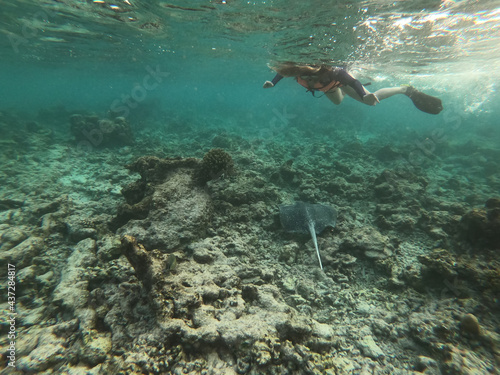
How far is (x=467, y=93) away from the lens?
39281 mm

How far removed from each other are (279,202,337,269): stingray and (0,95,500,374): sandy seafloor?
11.9 inches

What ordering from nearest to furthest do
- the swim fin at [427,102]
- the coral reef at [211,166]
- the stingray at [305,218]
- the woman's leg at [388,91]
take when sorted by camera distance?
the stingray at [305,218] < the coral reef at [211,166] < the swim fin at [427,102] < the woman's leg at [388,91]

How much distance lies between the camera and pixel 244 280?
4180 mm

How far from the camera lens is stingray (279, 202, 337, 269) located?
17.8 feet

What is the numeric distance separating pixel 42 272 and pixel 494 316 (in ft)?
26.5

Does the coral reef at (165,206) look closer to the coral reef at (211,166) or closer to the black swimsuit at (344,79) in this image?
the coral reef at (211,166)

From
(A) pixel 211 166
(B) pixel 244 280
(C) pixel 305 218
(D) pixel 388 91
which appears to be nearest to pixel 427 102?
(D) pixel 388 91

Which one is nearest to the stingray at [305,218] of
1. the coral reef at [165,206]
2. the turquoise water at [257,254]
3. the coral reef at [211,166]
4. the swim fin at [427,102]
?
the turquoise water at [257,254]

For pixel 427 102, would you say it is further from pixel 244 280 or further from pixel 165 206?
pixel 165 206

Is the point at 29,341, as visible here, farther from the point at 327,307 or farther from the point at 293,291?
the point at 327,307

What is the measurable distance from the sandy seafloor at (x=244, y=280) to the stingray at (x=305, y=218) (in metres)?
0.30

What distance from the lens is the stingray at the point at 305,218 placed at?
5.43 meters

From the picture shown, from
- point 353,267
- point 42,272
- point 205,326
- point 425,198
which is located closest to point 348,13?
point 425,198

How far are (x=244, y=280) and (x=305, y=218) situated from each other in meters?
2.29
